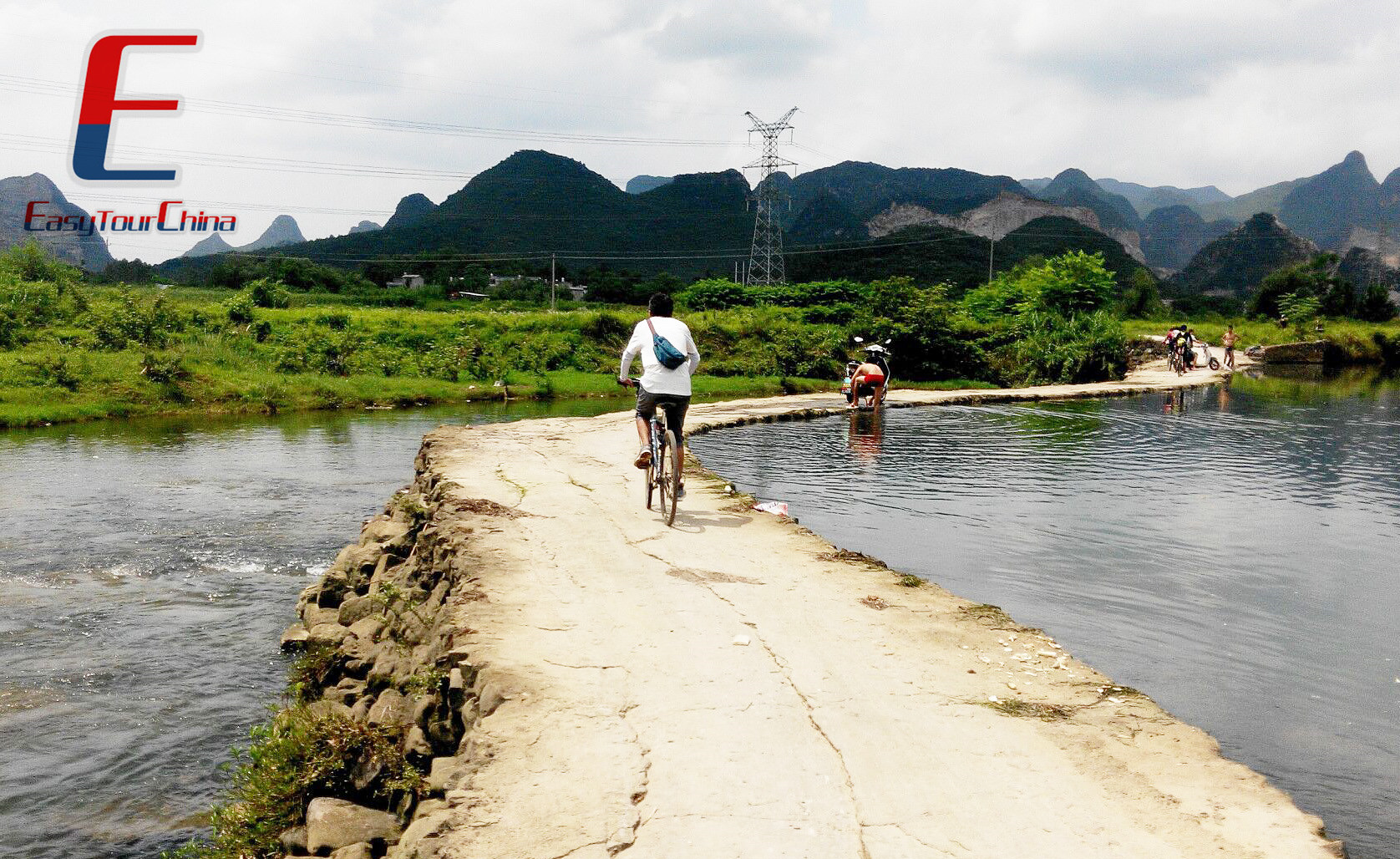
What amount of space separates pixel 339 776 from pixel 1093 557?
9.50 meters

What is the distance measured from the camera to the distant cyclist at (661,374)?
1091 cm

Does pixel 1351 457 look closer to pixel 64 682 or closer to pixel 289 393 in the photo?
pixel 64 682

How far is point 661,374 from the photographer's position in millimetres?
10930

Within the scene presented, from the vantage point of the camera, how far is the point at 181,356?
35031 mm

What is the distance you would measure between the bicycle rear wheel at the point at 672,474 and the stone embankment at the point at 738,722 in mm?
700

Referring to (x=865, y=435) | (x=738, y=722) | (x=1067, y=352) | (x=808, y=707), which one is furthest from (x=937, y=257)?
(x=738, y=722)

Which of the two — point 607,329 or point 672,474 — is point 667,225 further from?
point 672,474

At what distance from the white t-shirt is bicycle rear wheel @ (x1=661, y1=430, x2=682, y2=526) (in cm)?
51

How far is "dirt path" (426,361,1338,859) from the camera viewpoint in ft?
15.5

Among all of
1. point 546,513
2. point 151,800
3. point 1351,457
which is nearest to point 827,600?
point 546,513

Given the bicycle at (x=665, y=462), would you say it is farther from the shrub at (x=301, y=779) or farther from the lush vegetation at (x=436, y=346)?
the lush vegetation at (x=436, y=346)

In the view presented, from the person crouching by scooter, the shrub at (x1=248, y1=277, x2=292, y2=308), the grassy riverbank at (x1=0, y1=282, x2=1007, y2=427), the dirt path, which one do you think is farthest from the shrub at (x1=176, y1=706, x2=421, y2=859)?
the shrub at (x1=248, y1=277, x2=292, y2=308)

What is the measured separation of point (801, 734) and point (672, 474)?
563cm

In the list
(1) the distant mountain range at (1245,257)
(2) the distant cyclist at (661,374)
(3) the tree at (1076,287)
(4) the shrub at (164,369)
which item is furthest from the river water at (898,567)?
(1) the distant mountain range at (1245,257)
